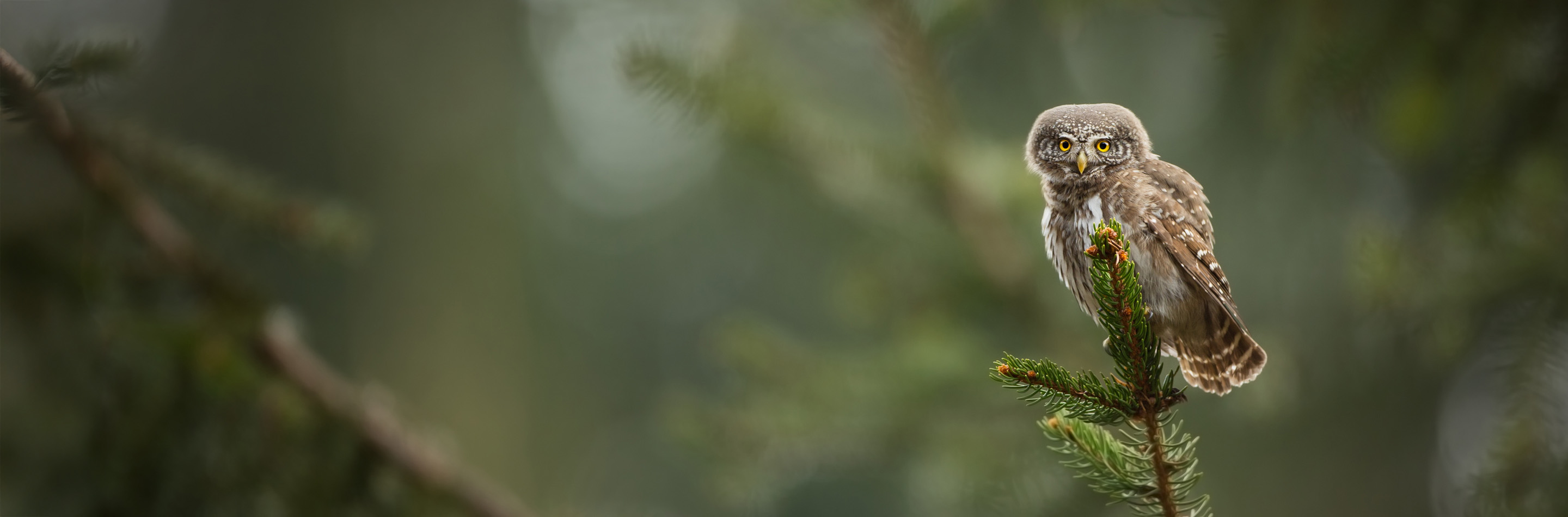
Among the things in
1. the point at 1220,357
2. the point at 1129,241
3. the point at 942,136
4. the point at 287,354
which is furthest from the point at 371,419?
the point at 1220,357

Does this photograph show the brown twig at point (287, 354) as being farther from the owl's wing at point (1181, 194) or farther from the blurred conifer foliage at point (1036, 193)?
the owl's wing at point (1181, 194)

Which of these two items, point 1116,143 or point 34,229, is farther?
point 34,229

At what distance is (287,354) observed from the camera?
7.29 feet

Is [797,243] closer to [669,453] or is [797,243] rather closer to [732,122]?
[669,453]

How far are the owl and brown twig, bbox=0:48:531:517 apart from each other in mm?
1691

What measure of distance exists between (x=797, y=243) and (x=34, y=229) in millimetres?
7906

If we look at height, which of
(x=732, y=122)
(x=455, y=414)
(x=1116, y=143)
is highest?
(x=455, y=414)

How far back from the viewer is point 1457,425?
131 inches

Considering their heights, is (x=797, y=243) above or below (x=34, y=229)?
above

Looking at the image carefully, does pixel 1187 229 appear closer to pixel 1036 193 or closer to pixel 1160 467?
pixel 1160 467

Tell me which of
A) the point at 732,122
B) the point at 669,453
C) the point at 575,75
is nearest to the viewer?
the point at 732,122

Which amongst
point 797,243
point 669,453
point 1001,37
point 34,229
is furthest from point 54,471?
point 797,243

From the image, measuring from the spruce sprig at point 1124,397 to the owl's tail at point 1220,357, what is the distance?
0.86ft

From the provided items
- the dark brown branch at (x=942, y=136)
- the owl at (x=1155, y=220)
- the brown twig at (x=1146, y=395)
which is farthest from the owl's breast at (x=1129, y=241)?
the dark brown branch at (x=942, y=136)
